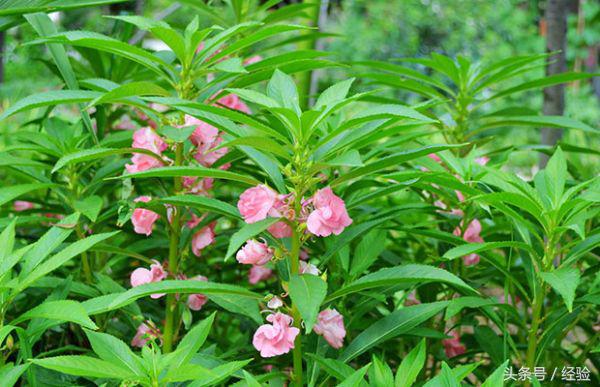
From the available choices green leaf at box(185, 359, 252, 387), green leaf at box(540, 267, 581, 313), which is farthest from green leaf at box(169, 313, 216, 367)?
green leaf at box(540, 267, 581, 313)

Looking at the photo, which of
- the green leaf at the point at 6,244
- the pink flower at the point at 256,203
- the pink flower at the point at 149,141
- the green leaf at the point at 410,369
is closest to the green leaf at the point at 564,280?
the green leaf at the point at 410,369

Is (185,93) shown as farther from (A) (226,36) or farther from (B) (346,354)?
(B) (346,354)

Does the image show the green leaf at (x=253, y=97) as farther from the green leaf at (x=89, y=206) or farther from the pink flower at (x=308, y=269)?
the green leaf at (x=89, y=206)

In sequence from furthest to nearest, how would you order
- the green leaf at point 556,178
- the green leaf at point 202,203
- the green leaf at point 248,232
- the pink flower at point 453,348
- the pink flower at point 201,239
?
the pink flower at point 453,348 → the pink flower at point 201,239 → the green leaf at point 556,178 → the green leaf at point 202,203 → the green leaf at point 248,232

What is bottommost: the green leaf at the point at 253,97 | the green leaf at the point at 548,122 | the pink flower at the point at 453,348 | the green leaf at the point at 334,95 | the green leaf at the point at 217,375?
the pink flower at the point at 453,348

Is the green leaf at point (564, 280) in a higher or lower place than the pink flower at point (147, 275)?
lower

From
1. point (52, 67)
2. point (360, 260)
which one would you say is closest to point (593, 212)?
point (360, 260)

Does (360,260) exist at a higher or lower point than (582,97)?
lower

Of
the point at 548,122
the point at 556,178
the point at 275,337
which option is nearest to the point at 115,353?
the point at 275,337

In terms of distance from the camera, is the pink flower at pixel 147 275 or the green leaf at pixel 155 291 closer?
the green leaf at pixel 155 291

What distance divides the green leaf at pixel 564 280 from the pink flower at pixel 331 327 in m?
0.31

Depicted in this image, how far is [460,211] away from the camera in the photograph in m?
1.53

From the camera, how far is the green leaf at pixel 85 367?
92 cm

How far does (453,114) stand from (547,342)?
57 cm
